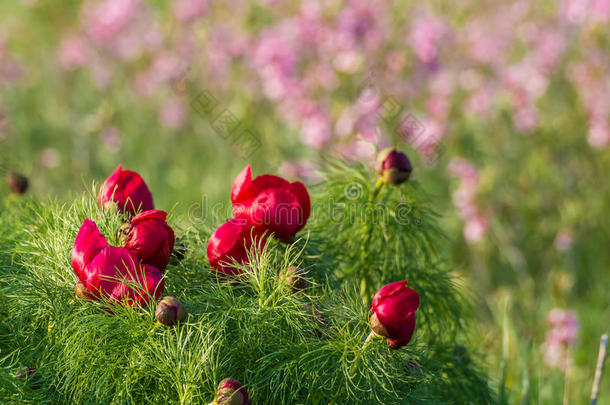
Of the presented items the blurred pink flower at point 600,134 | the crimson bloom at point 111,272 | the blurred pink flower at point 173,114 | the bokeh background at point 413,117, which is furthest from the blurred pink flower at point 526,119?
the crimson bloom at point 111,272

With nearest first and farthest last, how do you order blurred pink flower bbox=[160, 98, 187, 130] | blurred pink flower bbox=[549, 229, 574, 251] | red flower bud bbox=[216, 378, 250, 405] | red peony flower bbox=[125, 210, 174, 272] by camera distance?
red flower bud bbox=[216, 378, 250, 405], red peony flower bbox=[125, 210, 174, 272], blurred pink flower bbox=[549, 229, 574, 251], blurred pink flower bbox=[160, 98, 187, 130]

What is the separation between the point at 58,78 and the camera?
4.90 meters

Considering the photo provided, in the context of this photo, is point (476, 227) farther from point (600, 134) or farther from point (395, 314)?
point (395, 314)

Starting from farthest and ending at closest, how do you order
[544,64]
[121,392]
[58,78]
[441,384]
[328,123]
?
[58,78] < [544,64] < [328,123] < [441,384] < [121,392]

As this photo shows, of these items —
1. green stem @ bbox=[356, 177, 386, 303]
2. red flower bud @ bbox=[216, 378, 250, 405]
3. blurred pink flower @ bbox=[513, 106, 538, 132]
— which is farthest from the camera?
blurred pink flower @ bbox=[513, 106, 538, 132]

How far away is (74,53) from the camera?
169 inches

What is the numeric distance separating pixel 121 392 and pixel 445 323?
0.58 meters

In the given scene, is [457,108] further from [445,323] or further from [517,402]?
[445,323]

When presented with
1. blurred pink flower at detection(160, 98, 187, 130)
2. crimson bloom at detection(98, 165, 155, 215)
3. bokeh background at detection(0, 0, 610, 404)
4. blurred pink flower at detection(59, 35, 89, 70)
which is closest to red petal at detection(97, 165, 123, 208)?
crimson bloom at detection(98, 165, 155, 215)

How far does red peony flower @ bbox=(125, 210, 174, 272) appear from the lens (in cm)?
77

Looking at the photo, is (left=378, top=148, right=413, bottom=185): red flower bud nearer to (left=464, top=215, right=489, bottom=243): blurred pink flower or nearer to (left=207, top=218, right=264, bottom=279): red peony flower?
(left=207, top=218, right=264, bottom=279): red peony flower

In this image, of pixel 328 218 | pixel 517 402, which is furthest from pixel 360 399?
pixel 517 402

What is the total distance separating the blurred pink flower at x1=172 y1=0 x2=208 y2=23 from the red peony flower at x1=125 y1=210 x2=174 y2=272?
315 centimetres

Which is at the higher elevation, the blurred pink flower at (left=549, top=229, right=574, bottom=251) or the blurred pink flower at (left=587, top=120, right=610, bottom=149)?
the blurred pink flower at (left=587, top=120, right=610, bottom=149)
